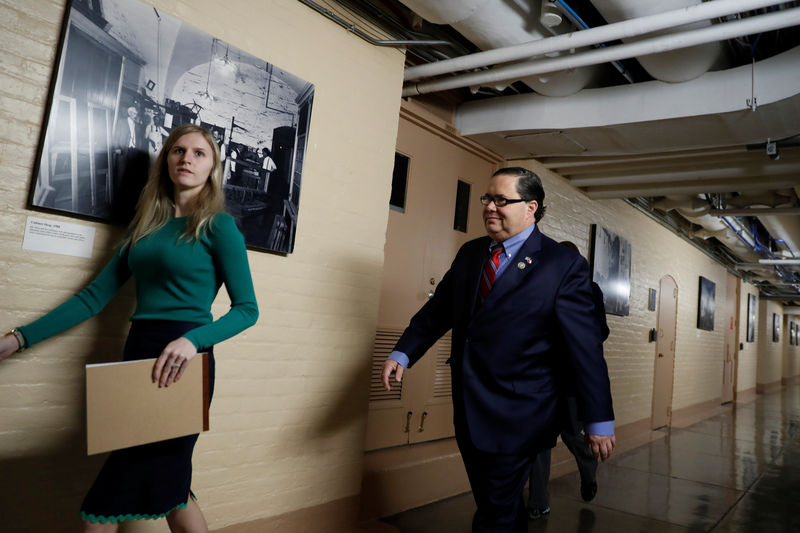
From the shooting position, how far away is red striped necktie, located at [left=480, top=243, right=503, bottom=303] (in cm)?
204

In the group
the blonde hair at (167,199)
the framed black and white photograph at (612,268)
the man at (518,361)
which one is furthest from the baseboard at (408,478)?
the framed black and white photograph at (612,268)

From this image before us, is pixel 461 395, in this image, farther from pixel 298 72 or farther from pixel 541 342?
pixel 298 72

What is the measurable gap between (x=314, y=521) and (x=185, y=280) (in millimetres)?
1699

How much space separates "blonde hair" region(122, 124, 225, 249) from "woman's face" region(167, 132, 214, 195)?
0.06 feet

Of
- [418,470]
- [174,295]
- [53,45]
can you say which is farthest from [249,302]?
[418,470]

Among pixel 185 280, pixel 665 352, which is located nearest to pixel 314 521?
pixel 185 280

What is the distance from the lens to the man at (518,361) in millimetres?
1843

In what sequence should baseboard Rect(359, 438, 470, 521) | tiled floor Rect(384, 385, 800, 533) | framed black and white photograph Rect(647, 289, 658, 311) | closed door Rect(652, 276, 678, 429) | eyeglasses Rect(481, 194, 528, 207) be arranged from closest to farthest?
eyeglasses Rect(481, 194, 528, 207) → baseboard Rect(359, 438, 470, 521) → tiled floor Rect(384, 385, 800, 533) → framed black and white photograph Rect(647, 289, 658, 311) → closed door Rect(652, 276, 678, 429)

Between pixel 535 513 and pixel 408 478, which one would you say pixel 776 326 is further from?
pixel 408 478

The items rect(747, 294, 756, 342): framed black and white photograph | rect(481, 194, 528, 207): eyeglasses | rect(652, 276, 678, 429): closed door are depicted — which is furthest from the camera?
rect(747, 294, 756, 342): framed black and white photograph

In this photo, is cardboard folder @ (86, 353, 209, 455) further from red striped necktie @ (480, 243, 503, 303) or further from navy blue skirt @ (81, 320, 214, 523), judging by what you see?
red striped necktie @ (480, 243, 503, 303)

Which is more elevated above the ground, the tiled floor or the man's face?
the man's face

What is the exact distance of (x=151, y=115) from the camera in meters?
2.00

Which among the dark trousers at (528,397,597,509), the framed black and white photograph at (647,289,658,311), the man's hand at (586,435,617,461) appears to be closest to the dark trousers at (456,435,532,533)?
the man's hand at (586,435,617,461)
